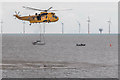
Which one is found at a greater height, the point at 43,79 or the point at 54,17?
the point at 54,17

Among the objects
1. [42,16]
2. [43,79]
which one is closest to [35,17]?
[42,16]

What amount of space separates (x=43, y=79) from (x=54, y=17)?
5214cm

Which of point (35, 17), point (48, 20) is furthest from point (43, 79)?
point (48, 20)

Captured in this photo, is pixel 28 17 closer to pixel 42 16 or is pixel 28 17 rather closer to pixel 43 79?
pixel 42 16

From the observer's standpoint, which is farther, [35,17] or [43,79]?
[35,17]

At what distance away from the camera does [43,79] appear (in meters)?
33.7

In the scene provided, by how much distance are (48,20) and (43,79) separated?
5024cm

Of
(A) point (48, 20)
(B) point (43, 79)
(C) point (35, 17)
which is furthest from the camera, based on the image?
(A) point (48, 20)

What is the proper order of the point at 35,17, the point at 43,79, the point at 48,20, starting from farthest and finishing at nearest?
the point at 48,20 < the point at 35,17 < the point at 43,79

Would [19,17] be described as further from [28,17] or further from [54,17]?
[54,17]

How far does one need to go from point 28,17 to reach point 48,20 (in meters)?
6.03

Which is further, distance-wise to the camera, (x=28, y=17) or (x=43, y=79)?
(x=28, y=17)

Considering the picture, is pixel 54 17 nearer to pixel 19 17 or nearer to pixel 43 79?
pixel 19 17

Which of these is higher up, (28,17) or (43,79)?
(28,17)
